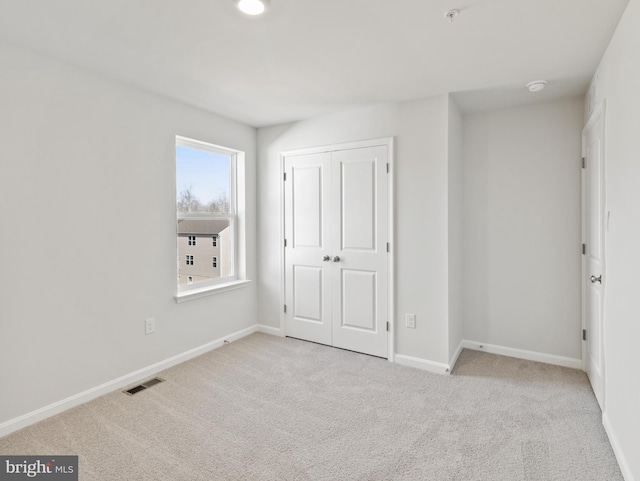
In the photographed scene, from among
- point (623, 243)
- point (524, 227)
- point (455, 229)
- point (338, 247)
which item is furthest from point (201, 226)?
point (623, 243)

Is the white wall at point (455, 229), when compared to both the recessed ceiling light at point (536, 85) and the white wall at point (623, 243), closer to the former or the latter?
the recessed ceiling light at point (536, 85)

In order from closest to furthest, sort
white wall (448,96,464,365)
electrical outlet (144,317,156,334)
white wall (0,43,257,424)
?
1. white wall (0,43,257,424)
2. electrical outlet (144,317,156,334)
3. white wall (448,96,464,365)

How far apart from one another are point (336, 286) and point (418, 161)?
1.48m

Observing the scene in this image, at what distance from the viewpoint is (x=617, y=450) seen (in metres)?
1.91

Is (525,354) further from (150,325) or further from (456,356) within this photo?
(150,325)

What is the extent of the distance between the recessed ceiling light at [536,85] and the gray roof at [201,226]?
3115 millimetres

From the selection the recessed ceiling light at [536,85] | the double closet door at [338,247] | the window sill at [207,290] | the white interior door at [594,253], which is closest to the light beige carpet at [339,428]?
the white interior door at [594,253]

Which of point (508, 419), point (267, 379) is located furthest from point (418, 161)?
point (267, 379)

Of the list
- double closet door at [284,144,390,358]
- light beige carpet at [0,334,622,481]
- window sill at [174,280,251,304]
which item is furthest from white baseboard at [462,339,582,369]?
window sill at [174,280,251,304]

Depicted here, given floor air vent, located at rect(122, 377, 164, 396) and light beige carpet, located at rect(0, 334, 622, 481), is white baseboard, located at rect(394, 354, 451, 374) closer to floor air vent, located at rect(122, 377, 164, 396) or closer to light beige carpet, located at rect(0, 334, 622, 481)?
light beige carpet, located at rect(0, 334, 622, 481)

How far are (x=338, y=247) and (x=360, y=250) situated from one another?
0.25m

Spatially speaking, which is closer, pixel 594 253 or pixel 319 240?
pixel 594 253

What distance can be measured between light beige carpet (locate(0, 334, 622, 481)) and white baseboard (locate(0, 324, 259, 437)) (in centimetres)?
6

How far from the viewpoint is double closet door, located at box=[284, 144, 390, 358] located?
11.2ft
